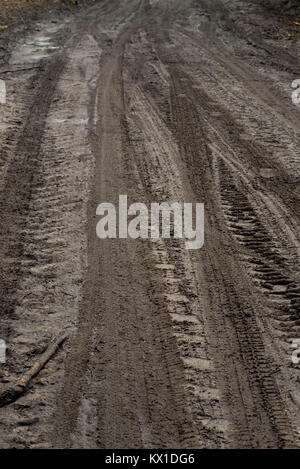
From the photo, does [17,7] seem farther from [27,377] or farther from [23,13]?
[27,377]

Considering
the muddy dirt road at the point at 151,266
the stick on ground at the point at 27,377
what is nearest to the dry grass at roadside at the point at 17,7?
the muddy dirt road at the point at 151,266

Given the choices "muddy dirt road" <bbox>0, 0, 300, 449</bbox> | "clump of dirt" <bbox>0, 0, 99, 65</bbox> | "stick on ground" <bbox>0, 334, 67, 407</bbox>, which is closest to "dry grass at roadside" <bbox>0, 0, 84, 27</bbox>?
"clump of dirt" <bbox>0, 0, 99, 65</bbox>

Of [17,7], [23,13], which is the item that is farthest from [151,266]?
[17,7]

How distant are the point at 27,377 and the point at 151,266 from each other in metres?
1.82

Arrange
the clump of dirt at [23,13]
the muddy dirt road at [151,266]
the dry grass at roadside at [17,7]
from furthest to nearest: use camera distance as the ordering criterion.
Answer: the dry grass at roadside at [17,7], the clump of dirt at [23,13], the muddy dirt road at [151,266]

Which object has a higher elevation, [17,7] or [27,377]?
[17,7]

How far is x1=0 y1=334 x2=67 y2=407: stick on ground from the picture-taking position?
4.04 metres

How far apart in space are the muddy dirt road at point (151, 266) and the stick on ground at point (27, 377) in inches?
2.2

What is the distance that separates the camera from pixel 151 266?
5508mm

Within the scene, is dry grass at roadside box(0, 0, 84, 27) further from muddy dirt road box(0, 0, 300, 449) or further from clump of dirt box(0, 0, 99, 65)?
muddy dirt road box(0, 0, 300, 449)

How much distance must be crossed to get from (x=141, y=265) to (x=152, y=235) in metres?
0.62

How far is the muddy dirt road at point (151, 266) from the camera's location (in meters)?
3.88

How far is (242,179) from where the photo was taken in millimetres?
7277

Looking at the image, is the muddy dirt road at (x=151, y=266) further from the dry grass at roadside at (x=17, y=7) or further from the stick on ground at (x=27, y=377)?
the dry grass at roadside at (x=17, y=7)
